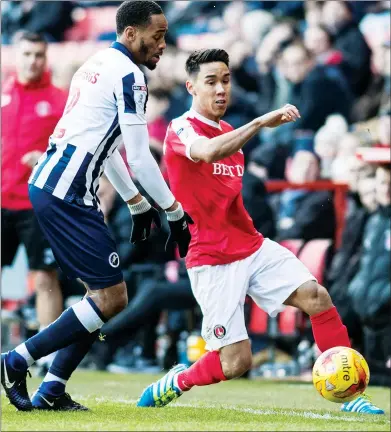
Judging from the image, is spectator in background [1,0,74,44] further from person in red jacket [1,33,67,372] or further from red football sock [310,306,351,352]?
red football sock [310,306,351,352]

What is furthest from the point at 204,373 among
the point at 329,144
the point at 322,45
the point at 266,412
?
the point at 322,45

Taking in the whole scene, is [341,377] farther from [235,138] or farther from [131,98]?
[131,98]

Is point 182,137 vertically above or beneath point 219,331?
above

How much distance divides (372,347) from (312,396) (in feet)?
4.21

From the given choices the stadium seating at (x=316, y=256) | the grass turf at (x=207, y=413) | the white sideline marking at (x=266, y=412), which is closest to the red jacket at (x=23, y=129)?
the grass turf at (x=207, y=413)

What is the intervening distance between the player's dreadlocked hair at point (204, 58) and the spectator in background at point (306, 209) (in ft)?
13.9

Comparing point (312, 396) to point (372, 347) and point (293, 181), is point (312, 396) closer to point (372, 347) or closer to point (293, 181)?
point (372, 347)

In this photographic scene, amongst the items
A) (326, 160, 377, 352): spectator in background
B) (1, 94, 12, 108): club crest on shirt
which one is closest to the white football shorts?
(326, 160, 377, 352): spectator in background

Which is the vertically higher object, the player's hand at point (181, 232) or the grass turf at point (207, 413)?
the player's hand at point (181, 232)

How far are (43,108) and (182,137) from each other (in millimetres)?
3430

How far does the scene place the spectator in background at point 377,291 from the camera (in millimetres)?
10102

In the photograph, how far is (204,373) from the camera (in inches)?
271

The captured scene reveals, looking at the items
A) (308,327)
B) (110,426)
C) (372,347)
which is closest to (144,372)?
(308,327)

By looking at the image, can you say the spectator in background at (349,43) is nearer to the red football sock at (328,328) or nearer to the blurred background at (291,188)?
the blurred background at (291,188)
